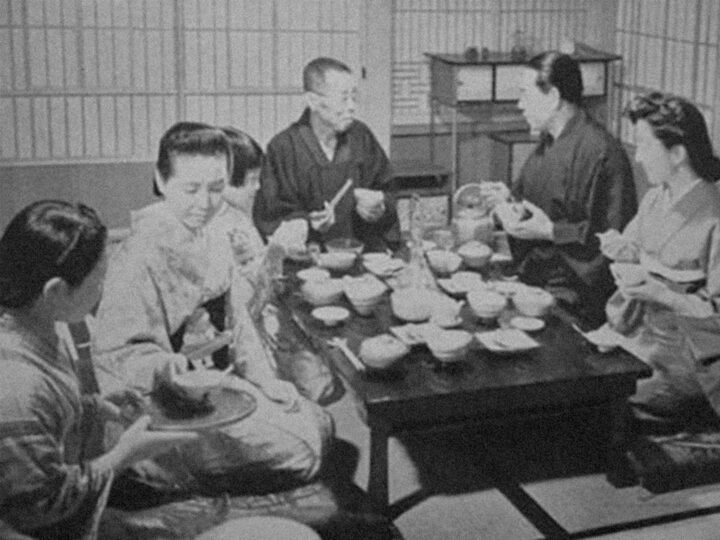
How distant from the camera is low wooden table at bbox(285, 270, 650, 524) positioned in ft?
8.79

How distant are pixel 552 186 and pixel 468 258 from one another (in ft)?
1.15

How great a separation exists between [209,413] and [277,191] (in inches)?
36.1

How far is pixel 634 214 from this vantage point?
125 inches

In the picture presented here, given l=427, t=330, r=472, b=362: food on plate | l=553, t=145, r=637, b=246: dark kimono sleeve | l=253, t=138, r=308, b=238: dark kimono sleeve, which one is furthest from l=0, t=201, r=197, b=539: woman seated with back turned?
l=553, t=145, r=637, b=246: dark kimono sleeve

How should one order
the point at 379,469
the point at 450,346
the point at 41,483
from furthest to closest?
1. the point at 450,346
2. the point at 379,469
3. the point at 41,483

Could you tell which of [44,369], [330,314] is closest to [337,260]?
[330,314]

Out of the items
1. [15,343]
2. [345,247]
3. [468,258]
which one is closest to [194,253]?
[15,343]

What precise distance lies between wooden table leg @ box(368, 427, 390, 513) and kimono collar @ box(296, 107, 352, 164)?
2.86 ft

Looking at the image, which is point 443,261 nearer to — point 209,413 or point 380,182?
point 380,182

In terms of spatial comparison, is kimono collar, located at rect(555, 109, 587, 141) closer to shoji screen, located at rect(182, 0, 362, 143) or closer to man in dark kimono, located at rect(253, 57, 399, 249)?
man in dark kimono, located at rect(253, 57, 399, 249)

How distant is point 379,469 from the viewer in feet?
8.82

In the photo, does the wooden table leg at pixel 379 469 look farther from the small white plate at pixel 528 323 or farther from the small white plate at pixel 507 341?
the small white plate at pixel 528 323

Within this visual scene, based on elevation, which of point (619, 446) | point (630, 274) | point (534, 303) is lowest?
point (619, 446)

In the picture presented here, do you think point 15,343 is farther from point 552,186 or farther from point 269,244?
point 552,186
